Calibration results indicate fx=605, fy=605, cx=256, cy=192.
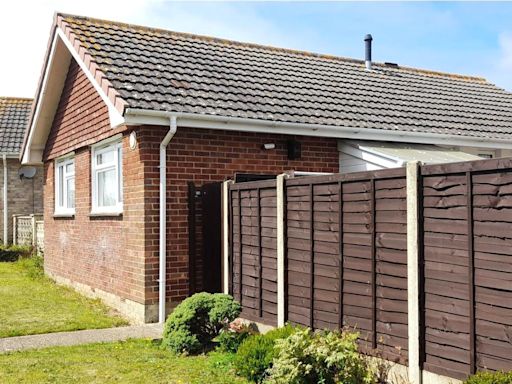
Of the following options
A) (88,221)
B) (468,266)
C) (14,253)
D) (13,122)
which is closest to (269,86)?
(88,221)

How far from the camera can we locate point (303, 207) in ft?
24.0

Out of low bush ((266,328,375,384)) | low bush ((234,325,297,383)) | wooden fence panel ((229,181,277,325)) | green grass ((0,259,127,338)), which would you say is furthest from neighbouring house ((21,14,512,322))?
low bush ((266,328,375,384))

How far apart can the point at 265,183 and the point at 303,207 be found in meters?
0.94

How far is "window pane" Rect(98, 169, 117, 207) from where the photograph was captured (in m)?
11.9

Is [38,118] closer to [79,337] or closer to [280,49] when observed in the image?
[280,49]

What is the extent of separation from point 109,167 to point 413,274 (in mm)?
7902

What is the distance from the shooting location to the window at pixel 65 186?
1488cm

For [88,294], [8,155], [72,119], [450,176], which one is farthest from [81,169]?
[8,155]

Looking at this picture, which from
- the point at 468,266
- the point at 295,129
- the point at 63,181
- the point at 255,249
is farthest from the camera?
the point at 63,181

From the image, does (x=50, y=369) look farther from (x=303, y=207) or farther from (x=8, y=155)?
(x=8, y=155)

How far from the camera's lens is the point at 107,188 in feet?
40.3

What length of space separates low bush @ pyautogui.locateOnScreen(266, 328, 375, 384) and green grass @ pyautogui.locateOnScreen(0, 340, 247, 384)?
86cm

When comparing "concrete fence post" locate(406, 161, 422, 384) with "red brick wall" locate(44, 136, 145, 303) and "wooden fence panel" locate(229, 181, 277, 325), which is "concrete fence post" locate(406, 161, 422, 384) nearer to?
"wooden fence panel" locate(229, 181, 277, 325)

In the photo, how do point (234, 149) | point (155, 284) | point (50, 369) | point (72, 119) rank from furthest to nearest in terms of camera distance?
1. point (72, 119)
2. point (234, 149)
3. point (155, 284)
4. point (50, 369)
